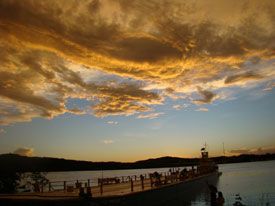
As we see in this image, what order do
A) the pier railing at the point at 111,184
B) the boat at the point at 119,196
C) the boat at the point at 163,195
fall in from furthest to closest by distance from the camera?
the pier railing at the point at 111,184, the boat at the point at 163,195, the boat at the point at 119,196

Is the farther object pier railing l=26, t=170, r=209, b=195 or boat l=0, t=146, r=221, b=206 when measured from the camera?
pier railing l=26, t=170, r=209, b=195

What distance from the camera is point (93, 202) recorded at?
17531 mm

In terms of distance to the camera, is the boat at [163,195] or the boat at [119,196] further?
the boat at [163,195]

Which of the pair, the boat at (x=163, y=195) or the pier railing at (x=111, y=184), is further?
the pier railing at (x=111, y=184)

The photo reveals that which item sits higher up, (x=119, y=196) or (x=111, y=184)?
(x=119, y=196)

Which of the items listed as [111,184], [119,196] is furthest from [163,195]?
[119,196]

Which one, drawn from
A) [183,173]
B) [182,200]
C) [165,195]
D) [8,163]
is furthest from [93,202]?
[8,163]

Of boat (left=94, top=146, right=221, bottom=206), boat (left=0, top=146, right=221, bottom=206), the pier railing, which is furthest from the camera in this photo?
the pier railing

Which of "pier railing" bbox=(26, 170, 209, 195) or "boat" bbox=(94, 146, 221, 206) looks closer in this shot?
"boat" bbox=(94, 146, 221, 206)

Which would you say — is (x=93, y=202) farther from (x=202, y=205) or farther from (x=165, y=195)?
(x=202, y=205)

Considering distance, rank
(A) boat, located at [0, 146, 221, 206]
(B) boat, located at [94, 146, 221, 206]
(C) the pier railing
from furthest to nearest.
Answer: (C) the pier railing
(B) boat, located at [94, 146, 221, 206]
(A) boat, located at [0, 146, 221, 206]

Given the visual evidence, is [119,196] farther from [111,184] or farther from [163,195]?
[111,184]

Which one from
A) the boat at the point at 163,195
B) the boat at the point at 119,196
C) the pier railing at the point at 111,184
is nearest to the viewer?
the boat at the point at 119,196

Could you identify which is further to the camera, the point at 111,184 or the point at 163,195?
the point at 111,184
